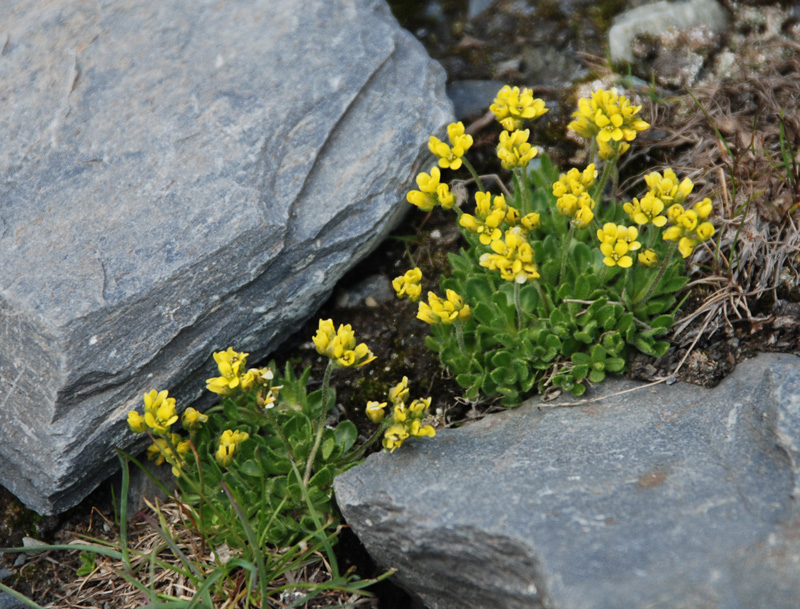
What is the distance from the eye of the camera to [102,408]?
338cm

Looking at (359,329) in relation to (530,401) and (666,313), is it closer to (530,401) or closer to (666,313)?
(530,401)

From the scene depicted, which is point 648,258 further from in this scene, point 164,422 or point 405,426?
point 164,422

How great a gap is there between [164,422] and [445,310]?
133 centimetres

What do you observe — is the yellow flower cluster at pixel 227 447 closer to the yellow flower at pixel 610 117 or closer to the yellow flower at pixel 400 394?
the yellow flower at pixel 400 394

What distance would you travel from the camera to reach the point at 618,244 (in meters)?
3.17

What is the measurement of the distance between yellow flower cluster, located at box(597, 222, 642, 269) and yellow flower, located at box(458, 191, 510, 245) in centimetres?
43

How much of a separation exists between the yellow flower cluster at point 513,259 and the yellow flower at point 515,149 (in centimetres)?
46

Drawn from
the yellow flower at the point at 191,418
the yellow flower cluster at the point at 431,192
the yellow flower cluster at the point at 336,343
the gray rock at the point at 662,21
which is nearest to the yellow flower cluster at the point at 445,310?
the yellow flower cluster at the point at 336,343

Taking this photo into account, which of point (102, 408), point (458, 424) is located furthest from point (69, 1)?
point (458, 424)

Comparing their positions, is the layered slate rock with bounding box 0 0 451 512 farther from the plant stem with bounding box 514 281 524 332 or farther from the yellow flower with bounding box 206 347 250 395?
the plant stem with bounding box 514 281 524 332

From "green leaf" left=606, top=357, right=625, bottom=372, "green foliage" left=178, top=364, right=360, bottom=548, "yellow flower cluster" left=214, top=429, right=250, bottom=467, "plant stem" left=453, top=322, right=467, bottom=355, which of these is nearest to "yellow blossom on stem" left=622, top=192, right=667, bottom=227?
"green leaf" left=606, top=357, right=625, bottom=372

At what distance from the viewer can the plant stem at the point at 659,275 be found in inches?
128

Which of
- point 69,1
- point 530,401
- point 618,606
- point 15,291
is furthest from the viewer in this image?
point 69,1

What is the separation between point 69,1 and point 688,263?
153 inches
